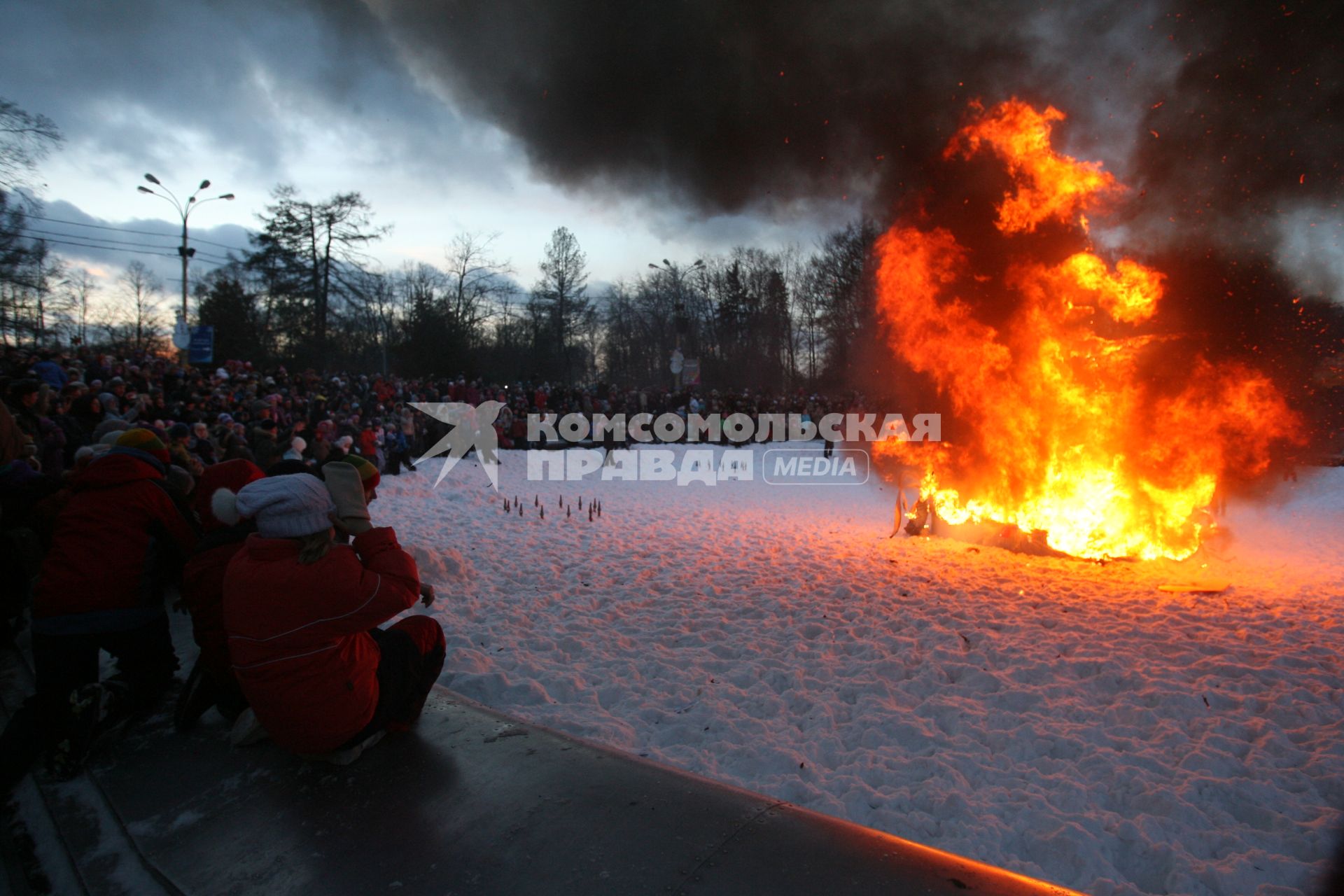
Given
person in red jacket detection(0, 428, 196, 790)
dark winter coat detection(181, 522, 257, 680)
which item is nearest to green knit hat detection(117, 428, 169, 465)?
person in red jacket detection(0, 428, 196, 790)

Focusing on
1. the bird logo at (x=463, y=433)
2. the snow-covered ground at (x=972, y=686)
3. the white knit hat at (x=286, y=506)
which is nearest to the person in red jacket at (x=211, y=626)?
the white knit hat at (x=286, y=506)

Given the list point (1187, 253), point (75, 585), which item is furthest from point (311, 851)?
point (1187, 253)

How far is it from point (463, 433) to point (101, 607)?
1570cm

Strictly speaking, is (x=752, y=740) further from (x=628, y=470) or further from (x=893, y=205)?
(x=628, y=470)

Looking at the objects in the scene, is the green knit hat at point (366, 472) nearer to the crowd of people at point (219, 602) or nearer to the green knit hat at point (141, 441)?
the crowd of people at point (219, 602)

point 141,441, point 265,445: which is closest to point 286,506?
point 141,441

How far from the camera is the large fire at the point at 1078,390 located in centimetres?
971

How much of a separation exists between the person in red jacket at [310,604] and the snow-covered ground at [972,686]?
1.55 m

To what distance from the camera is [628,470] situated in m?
19.6

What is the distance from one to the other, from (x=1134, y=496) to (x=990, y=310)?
357 centimetres

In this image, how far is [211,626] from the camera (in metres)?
3.52

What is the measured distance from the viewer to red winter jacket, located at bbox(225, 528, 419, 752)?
8.98 feet

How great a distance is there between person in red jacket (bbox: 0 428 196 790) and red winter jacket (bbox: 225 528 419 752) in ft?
3.62

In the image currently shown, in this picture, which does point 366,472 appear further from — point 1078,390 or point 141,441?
point 1078,390
